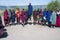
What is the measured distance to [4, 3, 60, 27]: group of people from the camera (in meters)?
1.84

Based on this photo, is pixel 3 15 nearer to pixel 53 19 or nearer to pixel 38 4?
pixel 38 4

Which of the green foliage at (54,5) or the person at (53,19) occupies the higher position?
the green foliage at (54,5)

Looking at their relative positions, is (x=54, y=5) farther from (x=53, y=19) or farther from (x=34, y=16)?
(x=34, y=16)

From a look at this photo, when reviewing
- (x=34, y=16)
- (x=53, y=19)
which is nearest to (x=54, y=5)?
(x=53, y=19)

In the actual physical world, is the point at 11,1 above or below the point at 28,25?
above

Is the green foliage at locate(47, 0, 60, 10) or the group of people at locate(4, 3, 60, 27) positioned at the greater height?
the green foliage at locate(47, 0, 60, 10)

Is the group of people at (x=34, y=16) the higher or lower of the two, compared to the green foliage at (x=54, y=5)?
lower

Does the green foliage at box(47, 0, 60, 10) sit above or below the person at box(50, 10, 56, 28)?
above

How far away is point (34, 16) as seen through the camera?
6.14 feet

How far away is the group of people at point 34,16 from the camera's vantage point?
184 centimetres

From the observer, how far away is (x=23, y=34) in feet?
6.13

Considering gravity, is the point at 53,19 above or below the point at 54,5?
below

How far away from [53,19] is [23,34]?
1.53 feet

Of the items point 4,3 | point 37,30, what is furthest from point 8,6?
point 37,30
